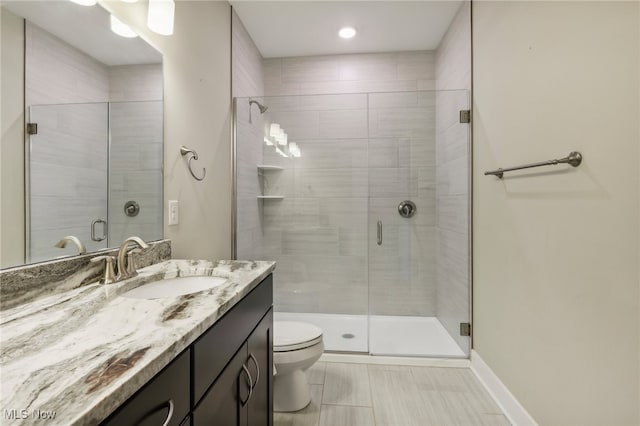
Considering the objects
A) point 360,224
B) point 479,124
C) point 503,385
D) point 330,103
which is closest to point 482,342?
point 503,385

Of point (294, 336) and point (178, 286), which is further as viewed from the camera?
point (294, 336)

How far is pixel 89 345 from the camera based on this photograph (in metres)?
0.57

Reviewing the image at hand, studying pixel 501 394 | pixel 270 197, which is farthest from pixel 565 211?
pixel 270 197

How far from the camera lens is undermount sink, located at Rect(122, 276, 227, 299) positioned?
1.11 m

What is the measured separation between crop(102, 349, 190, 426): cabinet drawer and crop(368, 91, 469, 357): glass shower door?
1.93 meters

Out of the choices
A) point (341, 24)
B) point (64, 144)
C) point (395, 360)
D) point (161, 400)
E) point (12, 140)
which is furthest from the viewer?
point (341, 24)

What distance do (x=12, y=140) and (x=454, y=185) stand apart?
7.62 ft

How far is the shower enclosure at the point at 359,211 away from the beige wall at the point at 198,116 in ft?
0.82

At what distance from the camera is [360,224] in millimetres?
2586

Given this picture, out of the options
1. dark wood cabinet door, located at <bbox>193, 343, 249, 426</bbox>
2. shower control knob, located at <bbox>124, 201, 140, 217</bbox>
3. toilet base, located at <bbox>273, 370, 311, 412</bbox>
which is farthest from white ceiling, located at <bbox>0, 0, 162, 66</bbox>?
toilet base, located at <bbox>273, 370, 311, 412</bbox>

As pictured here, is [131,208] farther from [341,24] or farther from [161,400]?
[341,24]

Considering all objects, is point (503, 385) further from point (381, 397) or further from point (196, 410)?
point (196, 410)

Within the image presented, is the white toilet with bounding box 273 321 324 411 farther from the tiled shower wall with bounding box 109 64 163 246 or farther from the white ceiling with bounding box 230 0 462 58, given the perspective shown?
the white ceiling with bounding box 230 0 462 58

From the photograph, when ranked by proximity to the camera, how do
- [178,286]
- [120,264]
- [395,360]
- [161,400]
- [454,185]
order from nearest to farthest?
[161,400] < [120,264] < [178,286] < [395,360] < [454,185]
